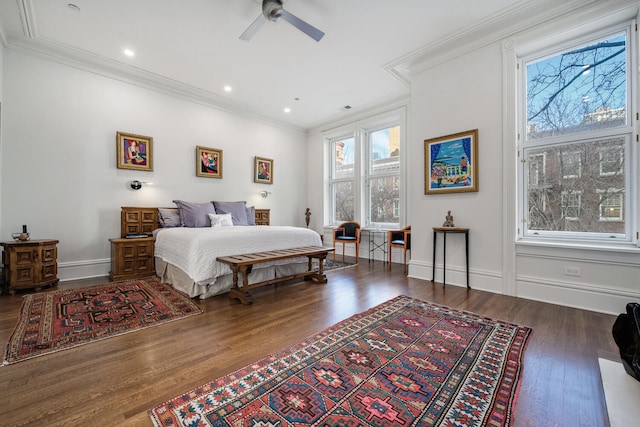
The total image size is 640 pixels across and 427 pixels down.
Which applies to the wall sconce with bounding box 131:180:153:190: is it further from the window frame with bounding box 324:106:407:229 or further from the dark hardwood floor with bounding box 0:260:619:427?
the window frame with bounding box 324:106:407:229

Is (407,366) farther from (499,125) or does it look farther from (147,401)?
(499,125)

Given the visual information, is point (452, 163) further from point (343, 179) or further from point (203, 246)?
point (203, 246)

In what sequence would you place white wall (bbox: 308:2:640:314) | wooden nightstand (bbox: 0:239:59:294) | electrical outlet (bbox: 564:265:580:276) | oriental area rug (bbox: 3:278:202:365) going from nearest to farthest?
1. oriental area rug (bbox: 3:278:202:365)
2. white wall (bbox: 308:2:640:314)
3. electrical outlet (bbox: 564:265:580:276)
4. wooden nightstand (bbox: 0:239:59:294)

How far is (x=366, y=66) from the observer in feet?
13.4

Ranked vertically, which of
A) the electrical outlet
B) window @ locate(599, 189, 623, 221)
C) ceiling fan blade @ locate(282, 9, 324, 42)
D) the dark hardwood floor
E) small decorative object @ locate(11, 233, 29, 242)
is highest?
ceiling fan blade @ locate(282, 9, 324, 42)

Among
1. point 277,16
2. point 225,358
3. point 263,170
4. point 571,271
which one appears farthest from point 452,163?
point 263,170

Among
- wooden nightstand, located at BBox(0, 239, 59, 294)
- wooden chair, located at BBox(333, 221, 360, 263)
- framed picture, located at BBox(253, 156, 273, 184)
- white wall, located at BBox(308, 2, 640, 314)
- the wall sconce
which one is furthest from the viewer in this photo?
framed picture, located at BBox(253, 156, 273, 184)

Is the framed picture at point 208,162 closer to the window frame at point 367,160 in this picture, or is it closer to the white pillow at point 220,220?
the white pillow at point 220,220

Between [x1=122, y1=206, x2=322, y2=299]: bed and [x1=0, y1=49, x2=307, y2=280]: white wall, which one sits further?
[x1=0, y1=49, x2=307, y2=280]: white wall

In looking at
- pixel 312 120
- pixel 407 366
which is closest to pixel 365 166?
pixel 312 120

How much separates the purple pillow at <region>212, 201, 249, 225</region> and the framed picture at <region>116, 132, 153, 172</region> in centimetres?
124

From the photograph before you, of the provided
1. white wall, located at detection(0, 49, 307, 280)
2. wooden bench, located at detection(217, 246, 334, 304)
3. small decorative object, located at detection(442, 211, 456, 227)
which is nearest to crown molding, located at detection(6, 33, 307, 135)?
white wall, located at detection(0, 49, 307, 280)

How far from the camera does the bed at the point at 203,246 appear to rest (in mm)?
2992

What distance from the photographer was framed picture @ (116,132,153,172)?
13.8 ft
